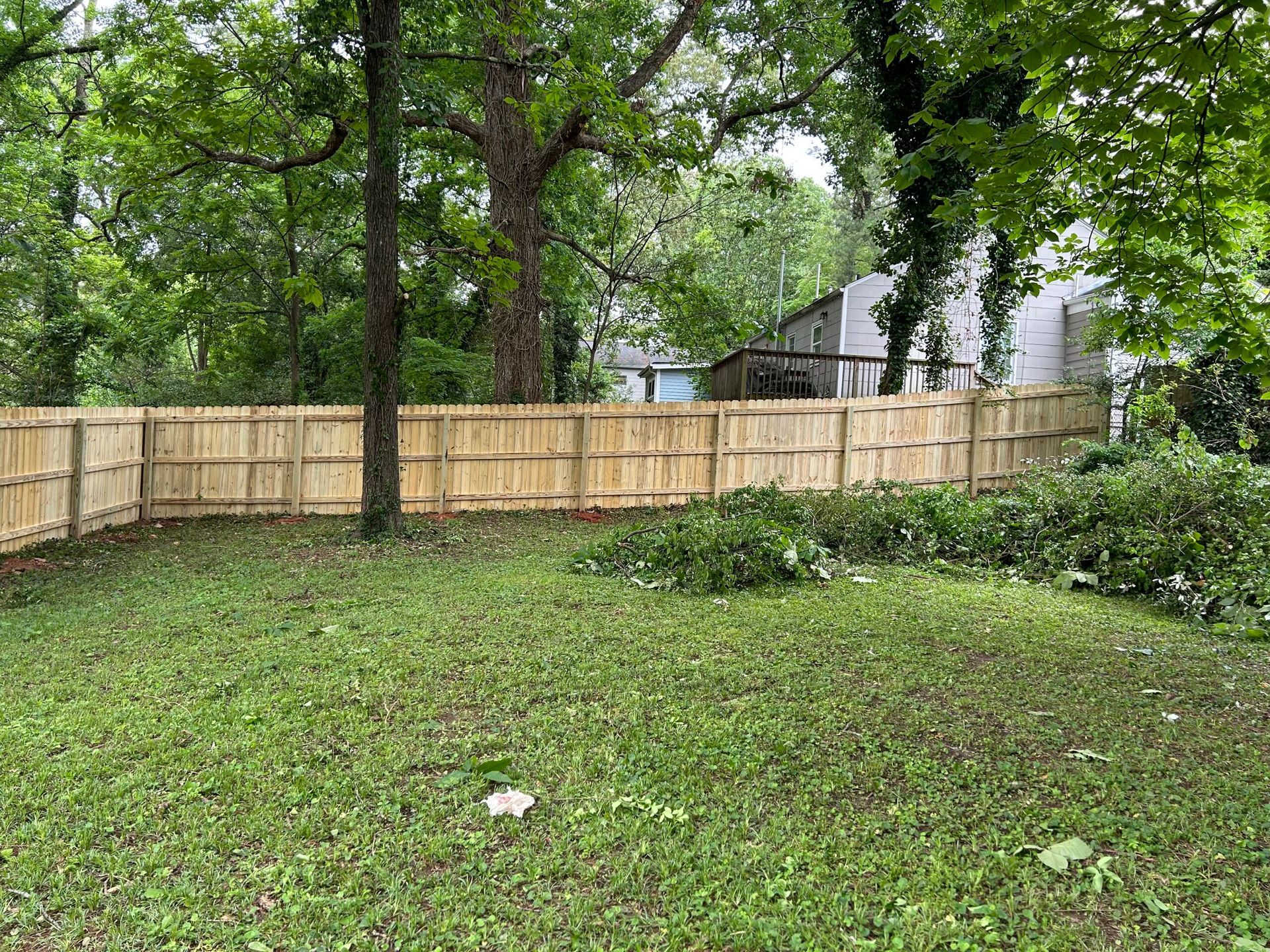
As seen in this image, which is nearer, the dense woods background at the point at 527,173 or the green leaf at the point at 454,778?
the green leaf at the point at 454,778

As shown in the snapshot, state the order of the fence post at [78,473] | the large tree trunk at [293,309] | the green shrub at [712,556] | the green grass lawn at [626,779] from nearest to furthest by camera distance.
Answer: the green grass lawn at [626,779]
the green shrub at [712,556]
the fence post at [78,473]
the large tree trunk at [293,309]

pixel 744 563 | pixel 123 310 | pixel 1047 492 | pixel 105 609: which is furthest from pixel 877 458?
pixel 123 310

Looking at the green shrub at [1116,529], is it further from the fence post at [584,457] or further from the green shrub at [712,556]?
the fence post at [584,457]

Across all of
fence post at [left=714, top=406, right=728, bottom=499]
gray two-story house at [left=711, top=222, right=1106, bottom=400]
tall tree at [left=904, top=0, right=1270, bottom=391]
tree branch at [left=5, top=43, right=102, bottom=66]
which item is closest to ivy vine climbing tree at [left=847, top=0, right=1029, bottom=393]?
gray two-story house at [left=711, top=222, right=1106, bottom=400]

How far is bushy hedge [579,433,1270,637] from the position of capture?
5793 millimetres

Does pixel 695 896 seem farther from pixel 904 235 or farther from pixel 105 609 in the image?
pixel 904 235

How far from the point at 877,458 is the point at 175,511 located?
9957 millimetres

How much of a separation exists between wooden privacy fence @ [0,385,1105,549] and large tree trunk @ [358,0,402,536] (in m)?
2.24

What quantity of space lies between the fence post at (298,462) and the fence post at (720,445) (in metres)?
5.79

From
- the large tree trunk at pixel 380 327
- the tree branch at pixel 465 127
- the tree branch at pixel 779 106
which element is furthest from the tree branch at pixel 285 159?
the tree branch at pixel 779 106

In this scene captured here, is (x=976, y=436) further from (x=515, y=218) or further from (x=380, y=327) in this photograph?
(x=380, y=327)

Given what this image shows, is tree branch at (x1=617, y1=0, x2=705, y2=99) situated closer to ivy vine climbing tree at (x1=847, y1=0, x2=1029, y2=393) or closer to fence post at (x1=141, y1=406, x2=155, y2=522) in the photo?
ivy vine climbing tree at (x1=847, y1=0, x2=1029, y2=393)

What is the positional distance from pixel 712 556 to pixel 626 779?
344 cm

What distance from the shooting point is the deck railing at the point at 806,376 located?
1465 cm
